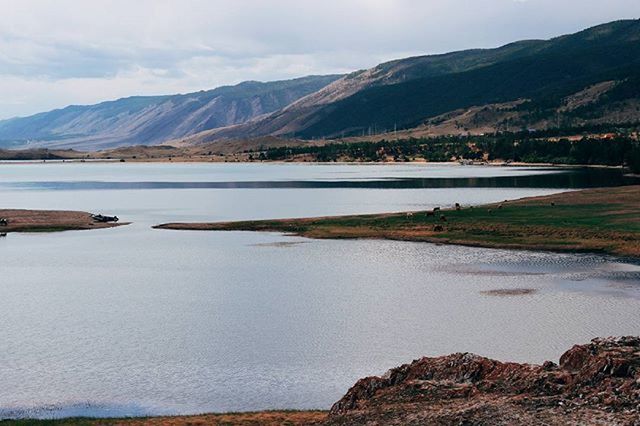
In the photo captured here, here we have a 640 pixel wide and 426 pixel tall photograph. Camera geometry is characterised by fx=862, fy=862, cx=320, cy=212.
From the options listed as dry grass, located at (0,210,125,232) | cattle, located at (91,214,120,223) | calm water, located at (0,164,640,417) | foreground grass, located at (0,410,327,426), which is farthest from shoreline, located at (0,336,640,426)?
cattle, located at (91,214,120,223)

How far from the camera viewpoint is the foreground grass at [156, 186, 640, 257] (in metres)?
85.1

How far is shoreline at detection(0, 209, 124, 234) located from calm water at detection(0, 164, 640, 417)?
788 cm

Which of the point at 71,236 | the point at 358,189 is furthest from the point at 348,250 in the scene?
the point at 358,189

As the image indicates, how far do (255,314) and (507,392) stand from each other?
3221 cm

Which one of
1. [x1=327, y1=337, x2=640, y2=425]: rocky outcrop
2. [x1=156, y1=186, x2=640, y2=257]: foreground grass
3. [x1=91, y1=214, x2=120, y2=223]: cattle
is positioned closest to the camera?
[x1=327, y1=337, x2=640, y2=425]: rocky outcrop

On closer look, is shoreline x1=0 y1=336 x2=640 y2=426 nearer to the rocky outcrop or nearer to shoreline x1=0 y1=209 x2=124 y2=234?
the rocky outcrop

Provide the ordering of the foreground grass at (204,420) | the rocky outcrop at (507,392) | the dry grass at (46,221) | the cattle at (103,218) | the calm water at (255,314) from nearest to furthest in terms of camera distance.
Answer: the rocky outcrop at (507,392) → the foreground grass at (204,420) → the calm water at (255,314) → the dry grass at (46,221) → the cattle at (103,218)

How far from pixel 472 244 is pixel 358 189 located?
279 ft

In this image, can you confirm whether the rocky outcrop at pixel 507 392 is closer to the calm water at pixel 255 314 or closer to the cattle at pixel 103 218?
the calm water at pixel 255 314

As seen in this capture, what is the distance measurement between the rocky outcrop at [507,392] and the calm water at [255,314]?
9.48m

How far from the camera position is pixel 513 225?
96.6 metres

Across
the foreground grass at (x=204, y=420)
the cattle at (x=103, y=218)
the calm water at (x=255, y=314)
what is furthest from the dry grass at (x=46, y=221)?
the foreground grass at (x=204, y=420)

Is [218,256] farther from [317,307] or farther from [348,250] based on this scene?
[317,307]

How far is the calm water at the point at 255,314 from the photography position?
1555 inches
